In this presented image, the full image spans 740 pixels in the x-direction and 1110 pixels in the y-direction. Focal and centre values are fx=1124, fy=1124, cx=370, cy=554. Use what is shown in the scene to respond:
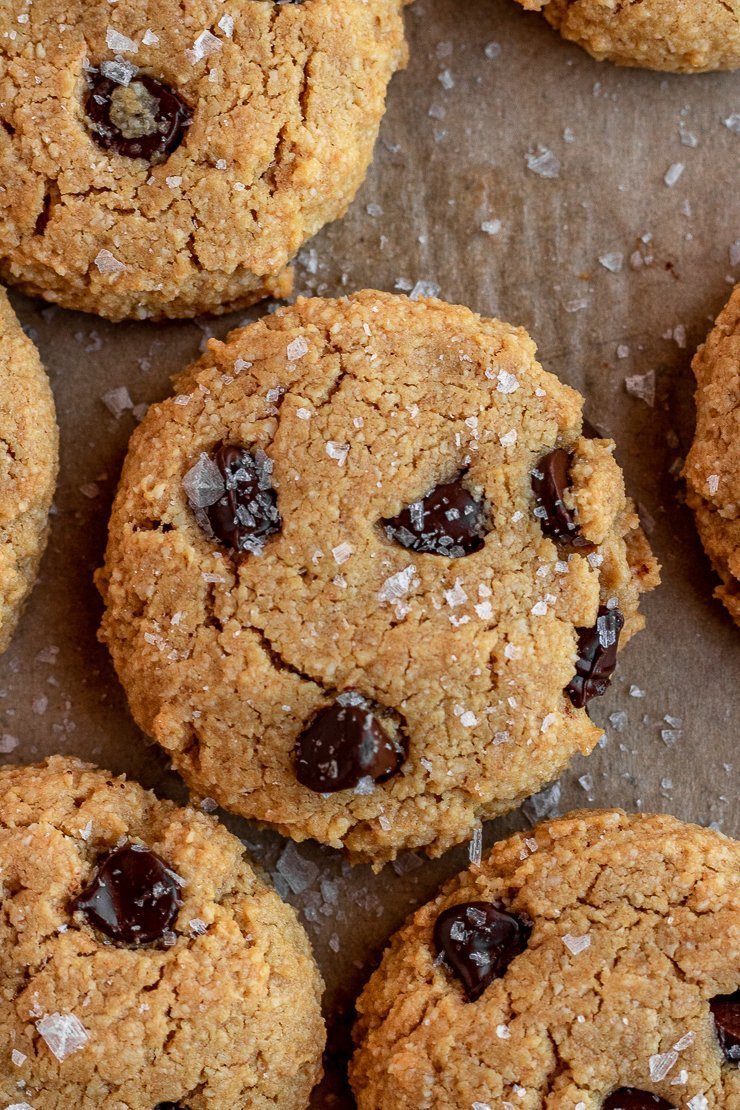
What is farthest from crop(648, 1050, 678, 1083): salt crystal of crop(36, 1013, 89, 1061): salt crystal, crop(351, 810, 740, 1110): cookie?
crop(36, 1013, 89, 1061): salt crystal

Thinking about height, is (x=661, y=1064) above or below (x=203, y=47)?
below

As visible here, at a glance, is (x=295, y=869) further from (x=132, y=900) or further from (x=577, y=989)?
(x=577, y=989)

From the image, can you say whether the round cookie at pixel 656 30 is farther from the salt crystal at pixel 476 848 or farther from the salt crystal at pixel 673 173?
the salt crystal at pixel 476 848

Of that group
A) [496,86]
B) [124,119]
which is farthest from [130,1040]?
[496,86]

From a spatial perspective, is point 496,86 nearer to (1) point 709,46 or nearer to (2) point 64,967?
(1) point 709,46

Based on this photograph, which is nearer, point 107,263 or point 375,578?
point 375,578

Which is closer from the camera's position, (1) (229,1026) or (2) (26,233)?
(1) (229,1026)

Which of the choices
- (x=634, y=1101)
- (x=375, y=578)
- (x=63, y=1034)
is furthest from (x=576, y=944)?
(x=63, y=1034)
